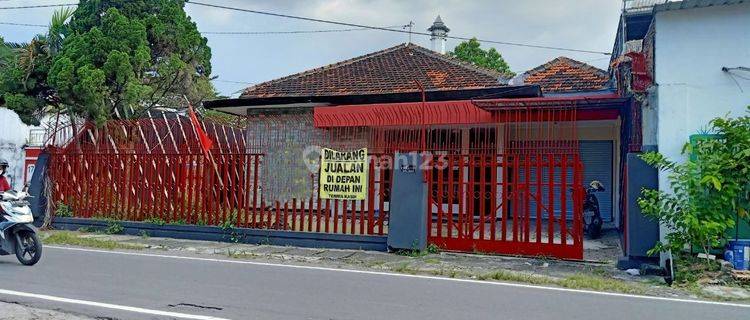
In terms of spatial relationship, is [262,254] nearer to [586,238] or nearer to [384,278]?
[384,278]

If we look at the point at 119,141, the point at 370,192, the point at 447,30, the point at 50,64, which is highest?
the point at 447,30

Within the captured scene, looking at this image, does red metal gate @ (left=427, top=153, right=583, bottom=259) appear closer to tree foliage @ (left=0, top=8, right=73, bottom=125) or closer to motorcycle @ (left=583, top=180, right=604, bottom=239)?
motorcycle @ (left=583, top=180, right=604, bottom=239)

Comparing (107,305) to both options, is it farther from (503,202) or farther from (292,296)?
(503,202)

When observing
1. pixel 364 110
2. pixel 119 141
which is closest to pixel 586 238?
pixel 364 110

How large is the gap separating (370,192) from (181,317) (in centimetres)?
565

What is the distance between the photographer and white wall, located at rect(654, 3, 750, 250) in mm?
9555

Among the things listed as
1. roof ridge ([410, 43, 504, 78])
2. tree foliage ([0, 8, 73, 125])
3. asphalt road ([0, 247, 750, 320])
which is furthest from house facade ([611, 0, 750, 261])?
tree foliage ([0, 8, 73, 125])

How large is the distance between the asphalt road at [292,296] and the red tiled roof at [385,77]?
7972 millimetres

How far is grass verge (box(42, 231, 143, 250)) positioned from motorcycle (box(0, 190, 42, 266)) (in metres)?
2.52

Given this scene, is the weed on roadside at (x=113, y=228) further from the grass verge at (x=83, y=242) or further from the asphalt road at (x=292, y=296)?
the asphalt road at (x=292, y=296)

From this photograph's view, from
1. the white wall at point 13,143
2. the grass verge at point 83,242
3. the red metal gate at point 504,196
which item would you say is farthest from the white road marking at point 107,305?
the white wall at point 13,143

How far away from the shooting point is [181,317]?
19.7ft

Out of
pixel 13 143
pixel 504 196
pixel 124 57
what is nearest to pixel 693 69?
pixel 504 196

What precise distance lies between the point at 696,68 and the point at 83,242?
1147 centimetres
